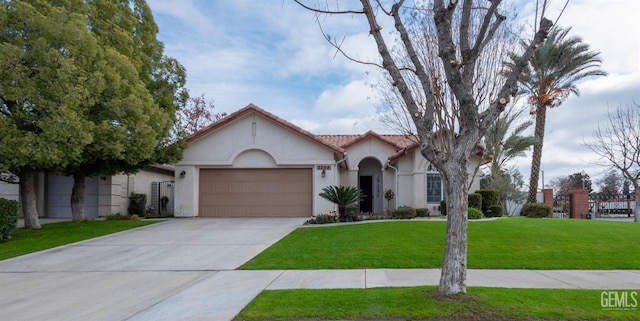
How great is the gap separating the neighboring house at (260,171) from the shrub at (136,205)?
3397 millimetres

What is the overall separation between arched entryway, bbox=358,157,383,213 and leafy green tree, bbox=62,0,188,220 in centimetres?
998

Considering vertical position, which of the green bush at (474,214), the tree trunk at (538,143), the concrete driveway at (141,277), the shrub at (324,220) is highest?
the tree trunk at (538,143)

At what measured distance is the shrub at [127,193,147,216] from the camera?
76.4 ft

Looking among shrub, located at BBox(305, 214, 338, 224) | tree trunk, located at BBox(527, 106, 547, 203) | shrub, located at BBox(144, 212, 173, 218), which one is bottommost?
shrub, located at BBox(144, 212, 173, 218)

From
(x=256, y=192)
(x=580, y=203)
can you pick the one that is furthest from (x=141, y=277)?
(x=580, y=203)

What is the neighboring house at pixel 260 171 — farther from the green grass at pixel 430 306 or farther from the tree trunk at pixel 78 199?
the green grass at pixel 430 306

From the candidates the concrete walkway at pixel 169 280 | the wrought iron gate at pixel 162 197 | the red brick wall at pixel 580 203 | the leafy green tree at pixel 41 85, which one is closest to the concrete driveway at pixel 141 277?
the concrete walkway at pixel 169 280

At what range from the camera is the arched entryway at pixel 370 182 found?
25281mm

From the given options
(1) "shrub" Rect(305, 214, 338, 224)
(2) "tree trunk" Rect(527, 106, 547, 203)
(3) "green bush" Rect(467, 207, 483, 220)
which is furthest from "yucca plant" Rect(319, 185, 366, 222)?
(2) "tree trunk" Rect(527, 106, 547, 203)

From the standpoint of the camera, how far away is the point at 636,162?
71.6ft

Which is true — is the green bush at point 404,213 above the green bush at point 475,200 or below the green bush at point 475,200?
below

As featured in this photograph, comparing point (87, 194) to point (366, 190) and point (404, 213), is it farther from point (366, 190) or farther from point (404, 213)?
point (404, 213)

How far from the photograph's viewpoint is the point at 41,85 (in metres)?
13.9

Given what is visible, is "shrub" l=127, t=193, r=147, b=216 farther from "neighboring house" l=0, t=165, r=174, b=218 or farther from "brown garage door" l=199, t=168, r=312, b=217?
"brown garage door" l=199, t=168, r=312, b=217
